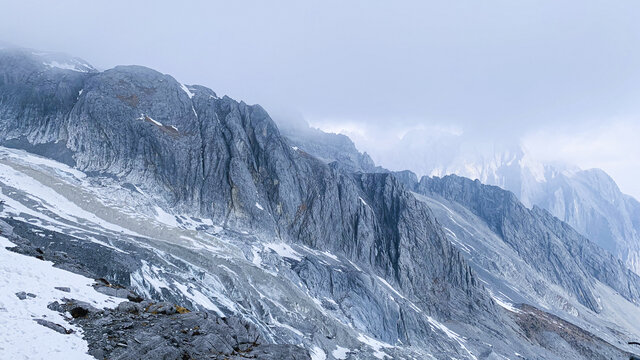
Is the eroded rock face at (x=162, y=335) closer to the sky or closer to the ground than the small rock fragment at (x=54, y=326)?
closer to the ground

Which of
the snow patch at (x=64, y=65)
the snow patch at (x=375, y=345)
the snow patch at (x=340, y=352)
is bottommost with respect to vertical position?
the snow patch at (x=375, y=345)

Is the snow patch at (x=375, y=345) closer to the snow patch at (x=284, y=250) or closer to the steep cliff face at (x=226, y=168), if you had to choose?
the snow patch at (x=284, y=250)

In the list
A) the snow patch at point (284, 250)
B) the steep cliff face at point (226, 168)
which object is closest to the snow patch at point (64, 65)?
the steep cliff face at point (226, 168)

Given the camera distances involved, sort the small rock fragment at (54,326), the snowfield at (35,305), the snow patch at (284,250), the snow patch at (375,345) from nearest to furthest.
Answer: the snowfield at (35,305) < the small rock fragment at (54,326) < the snow patch at (375,345) < the snow patch at (284,250)

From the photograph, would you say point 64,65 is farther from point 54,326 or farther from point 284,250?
point 54,326

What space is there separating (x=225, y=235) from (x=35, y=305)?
6499 centimetres

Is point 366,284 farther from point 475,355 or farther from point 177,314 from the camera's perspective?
point 177,314

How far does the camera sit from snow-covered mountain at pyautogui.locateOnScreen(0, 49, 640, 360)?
43812mm

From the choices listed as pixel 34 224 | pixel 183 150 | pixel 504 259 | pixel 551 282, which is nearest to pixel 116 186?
pixel 183 150

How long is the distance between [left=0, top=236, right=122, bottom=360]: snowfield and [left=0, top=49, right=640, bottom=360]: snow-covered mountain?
530mm

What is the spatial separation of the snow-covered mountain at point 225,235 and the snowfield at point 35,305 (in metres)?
0.53

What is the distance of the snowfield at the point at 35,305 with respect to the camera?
16109 mm

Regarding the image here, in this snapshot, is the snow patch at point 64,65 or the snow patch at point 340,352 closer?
the snow patch at point 340,352

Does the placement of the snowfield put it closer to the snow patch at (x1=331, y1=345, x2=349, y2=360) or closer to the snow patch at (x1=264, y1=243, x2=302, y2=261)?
the snow patch at (x1=331, y1=345, x2=349, y2=360)
